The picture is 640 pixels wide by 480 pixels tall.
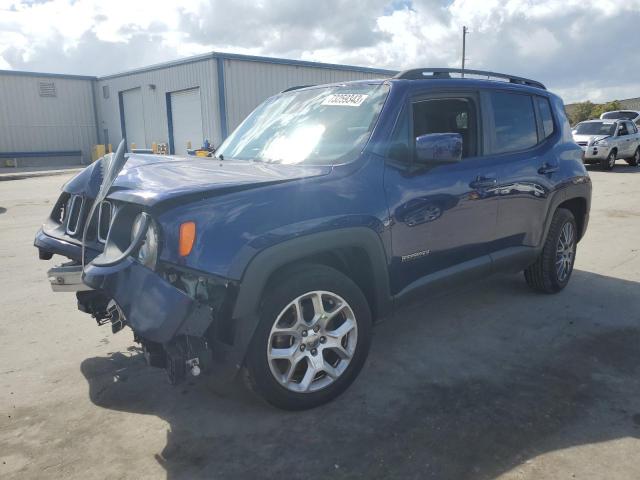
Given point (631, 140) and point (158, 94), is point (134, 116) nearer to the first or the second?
point (158, 94)

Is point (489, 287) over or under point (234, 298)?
under

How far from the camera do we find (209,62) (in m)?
21.8

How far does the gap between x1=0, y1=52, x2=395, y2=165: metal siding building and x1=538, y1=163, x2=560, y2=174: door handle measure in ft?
62.5

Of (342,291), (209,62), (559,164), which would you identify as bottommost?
(342,291)

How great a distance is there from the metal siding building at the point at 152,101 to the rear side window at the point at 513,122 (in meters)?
18.9

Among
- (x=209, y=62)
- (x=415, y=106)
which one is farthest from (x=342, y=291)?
(x=209, y=62)

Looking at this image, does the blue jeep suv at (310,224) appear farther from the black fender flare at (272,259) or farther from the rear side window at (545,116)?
the rear side window at (545,116)

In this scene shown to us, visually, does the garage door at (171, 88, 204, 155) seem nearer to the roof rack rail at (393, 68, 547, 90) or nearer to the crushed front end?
the roof rack rail at (393, 68, 547, 90)

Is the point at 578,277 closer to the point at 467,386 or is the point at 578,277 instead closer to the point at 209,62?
the point at 467,386

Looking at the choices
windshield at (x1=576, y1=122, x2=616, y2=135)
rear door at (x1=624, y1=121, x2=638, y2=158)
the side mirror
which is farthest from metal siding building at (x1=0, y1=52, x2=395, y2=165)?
the side mirror

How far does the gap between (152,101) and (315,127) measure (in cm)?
2493

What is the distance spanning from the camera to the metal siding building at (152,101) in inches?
885

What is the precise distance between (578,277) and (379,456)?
3949 mm

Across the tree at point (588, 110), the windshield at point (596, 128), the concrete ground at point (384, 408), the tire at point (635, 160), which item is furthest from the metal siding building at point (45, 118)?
the tree at point (588, 110)
